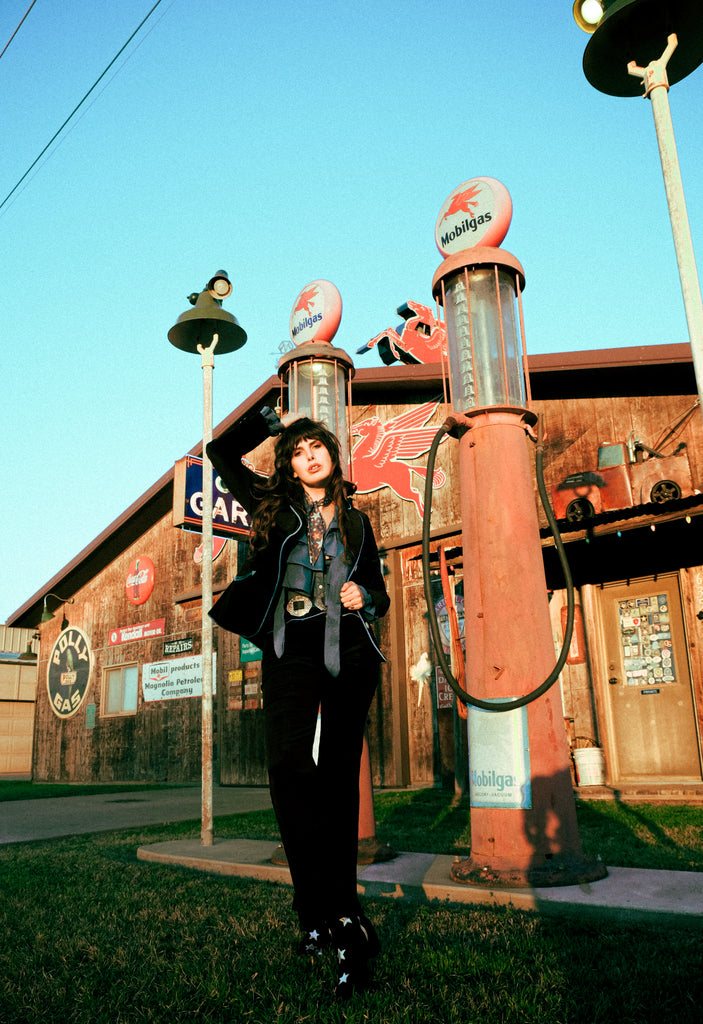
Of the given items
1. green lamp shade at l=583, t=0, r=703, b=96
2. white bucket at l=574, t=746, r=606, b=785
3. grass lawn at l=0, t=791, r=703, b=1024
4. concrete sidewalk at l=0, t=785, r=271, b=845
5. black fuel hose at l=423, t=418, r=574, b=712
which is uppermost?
green lamp shade at l=583, t=0, r=703, b=96

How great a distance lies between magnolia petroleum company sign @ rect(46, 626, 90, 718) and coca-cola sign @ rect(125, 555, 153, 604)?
100 inches

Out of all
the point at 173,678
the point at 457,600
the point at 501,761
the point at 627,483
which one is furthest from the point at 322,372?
the point at 173,678

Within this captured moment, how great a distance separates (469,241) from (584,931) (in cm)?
398

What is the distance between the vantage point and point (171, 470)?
55.0 ft

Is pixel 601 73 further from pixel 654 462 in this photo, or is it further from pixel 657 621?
pixel 657 621

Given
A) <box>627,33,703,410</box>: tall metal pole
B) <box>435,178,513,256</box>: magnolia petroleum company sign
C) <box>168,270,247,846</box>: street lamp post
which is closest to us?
<box>627,33,703,410</box>: tall metal pole

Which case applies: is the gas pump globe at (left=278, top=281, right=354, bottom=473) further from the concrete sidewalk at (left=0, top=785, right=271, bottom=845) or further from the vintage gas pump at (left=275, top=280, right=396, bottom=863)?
the concrete sidewalk at (left=0, top=785, right=271, bottom=845)

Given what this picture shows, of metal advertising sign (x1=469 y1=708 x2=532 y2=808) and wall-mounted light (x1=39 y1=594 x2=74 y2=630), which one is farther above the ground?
wall-mounted light (x1=39 y1=594 x2=74 y2=630)

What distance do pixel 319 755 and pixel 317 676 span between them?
0.88ft

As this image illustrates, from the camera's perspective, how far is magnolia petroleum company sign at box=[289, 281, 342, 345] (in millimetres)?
6062

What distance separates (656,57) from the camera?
429 cm

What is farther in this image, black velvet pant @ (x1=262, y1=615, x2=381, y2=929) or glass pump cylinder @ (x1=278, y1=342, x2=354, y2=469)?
glass pump cylinder @ (x1=278, y1=342, x2=354, y2=469)

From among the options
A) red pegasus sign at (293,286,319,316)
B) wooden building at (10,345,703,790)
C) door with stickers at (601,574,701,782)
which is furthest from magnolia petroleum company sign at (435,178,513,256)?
door with stickers at (601,574,701,782)

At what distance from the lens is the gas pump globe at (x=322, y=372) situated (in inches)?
231
